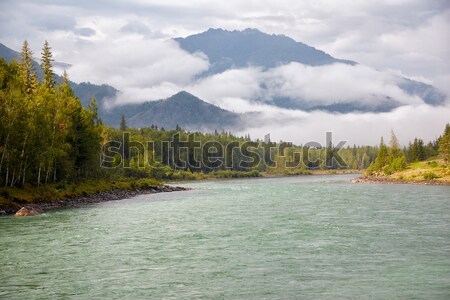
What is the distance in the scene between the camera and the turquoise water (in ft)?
87.9


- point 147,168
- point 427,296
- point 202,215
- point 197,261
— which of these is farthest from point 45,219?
point 147,168

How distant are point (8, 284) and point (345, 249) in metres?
23.7

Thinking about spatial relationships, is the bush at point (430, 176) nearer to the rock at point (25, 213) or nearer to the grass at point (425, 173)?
the grass at point (425, 173)

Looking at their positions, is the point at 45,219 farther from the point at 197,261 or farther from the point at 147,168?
the point at 147,168

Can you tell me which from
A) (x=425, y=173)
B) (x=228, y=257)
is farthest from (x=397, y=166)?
(x=228, y=257)

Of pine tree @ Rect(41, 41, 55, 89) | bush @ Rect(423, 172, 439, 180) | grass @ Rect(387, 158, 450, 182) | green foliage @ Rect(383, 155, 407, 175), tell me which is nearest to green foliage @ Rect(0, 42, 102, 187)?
pine tree @ Rect(41, 41, 55, 89)

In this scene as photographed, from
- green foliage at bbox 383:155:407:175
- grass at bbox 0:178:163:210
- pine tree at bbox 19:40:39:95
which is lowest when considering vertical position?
grass at bbox 0:178:163:210

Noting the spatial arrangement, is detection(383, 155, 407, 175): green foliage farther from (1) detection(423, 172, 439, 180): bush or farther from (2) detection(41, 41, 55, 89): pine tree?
(2) detection(41, 41, 55, 89): pine tree

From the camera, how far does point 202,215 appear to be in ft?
211

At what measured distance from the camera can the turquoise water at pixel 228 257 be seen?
26781mm

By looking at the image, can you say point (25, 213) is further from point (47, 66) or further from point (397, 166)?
point (397, 166)

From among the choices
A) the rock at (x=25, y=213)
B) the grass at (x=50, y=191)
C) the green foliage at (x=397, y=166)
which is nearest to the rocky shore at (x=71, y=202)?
the rock at (x=25, y=213)

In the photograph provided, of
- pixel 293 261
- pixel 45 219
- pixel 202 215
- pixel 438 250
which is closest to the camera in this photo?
pixel 293 261

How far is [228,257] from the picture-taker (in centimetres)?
3541
